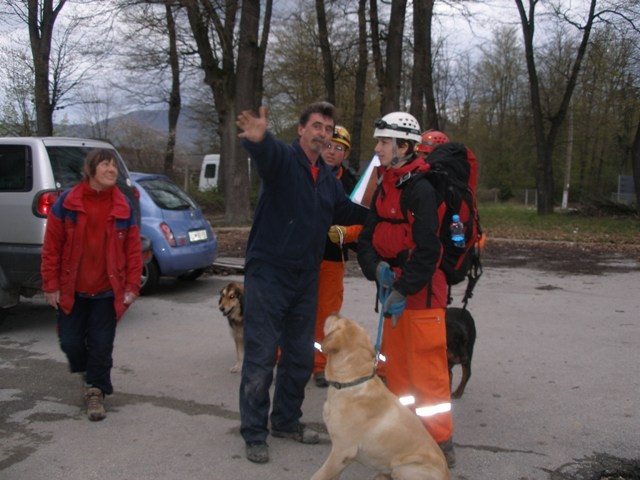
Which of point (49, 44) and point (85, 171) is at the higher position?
point (49, 44)

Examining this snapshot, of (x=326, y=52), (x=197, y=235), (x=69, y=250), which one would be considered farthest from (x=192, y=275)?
(x=326, y=52)

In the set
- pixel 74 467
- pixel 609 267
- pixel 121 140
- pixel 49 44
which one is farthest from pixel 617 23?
pixel 121 140

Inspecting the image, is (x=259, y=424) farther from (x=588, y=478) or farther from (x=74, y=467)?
(x=588, y=478)

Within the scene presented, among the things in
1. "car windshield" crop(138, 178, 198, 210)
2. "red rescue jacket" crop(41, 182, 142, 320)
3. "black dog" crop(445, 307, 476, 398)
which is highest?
"car windshield" crop(138, 178, 198, 210)

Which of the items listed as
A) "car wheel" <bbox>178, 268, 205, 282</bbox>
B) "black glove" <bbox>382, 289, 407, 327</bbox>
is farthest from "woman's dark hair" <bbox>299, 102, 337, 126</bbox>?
"car wheel" <bbox>178, 268, 205, 282</bbox>

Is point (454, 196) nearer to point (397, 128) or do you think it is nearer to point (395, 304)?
point (397, 128)

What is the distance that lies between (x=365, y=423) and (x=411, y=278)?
0.81 metres

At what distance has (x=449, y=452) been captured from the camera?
3627mm

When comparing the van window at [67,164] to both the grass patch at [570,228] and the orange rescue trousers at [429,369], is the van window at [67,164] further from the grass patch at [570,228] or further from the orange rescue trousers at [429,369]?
the grass patch at [570,228]

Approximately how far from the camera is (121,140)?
123 feet

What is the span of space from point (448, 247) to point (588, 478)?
61.1 inches

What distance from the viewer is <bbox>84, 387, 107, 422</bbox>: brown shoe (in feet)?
14.0

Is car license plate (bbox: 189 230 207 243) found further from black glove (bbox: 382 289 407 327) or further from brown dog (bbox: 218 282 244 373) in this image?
black glove (bbox: 382 289 407 327)

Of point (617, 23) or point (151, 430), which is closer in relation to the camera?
point (151, 430)
